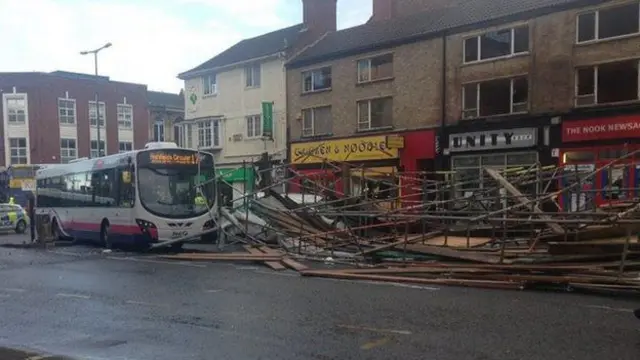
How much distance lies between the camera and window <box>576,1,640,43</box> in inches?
869

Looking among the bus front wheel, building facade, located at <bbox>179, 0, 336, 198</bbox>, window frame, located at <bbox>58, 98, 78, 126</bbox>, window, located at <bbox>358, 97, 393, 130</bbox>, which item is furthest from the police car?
window frame, located at <bbox>58, 98, 78, 126</bbox>

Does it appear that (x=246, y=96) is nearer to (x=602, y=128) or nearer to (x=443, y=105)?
(x=443, y=105)

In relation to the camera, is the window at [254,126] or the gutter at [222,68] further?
the window at [254,126]

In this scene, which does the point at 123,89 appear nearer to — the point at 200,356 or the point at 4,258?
the point at 4,258

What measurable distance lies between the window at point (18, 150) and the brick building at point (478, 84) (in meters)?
29.6

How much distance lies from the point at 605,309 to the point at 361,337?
12.3ft

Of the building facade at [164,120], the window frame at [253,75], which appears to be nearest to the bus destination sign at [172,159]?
the window frame at [253,75]

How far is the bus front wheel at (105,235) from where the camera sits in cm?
1783

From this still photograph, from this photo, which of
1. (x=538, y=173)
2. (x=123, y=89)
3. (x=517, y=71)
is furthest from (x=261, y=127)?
(x=123, y=89)

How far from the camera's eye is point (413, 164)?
2792 centimetres

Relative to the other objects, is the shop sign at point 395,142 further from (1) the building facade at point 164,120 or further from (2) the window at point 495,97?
(1) the building facade at point 164,120

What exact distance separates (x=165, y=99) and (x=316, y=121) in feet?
117

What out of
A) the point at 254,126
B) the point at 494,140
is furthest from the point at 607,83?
the point at 254,126

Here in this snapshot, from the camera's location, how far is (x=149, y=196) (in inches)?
646
